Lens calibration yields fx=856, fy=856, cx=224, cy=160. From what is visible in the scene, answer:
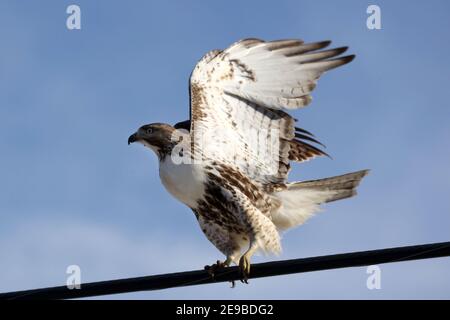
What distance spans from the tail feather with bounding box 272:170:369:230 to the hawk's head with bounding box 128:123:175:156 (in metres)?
1.50

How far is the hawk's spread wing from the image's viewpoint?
1033 cm

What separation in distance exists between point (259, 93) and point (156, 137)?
1.58 meters

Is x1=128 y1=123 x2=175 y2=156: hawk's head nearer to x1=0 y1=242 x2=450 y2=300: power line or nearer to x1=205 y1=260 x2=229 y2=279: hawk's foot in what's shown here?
x1=205 y1=260 x2=229 y2=279: hawk's foot

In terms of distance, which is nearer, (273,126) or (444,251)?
(444,251)

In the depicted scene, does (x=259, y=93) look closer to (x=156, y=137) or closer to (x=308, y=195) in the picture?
(x=308, y=195)

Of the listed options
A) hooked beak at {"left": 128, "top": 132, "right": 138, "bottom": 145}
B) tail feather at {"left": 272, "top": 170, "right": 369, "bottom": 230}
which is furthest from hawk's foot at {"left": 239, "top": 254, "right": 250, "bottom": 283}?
hooked beak at {"left": 128, "top": 132, "right": 138, "bottom": 145}

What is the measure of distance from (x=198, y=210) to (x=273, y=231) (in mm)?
885

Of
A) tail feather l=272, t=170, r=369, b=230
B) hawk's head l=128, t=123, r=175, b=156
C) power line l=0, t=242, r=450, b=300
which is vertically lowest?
power line l=0, t=242, r=450, b=300

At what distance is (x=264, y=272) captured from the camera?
24.0 ft

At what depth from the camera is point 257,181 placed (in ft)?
33.5

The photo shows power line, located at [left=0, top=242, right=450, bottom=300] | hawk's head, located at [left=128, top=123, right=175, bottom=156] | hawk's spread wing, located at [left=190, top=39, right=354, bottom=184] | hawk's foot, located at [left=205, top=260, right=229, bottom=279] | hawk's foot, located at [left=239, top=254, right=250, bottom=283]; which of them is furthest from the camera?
hawk's spread wing, located at [left=190, top=39, right=354, bottom=184]

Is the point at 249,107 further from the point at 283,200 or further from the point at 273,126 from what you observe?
the point at 283,200
